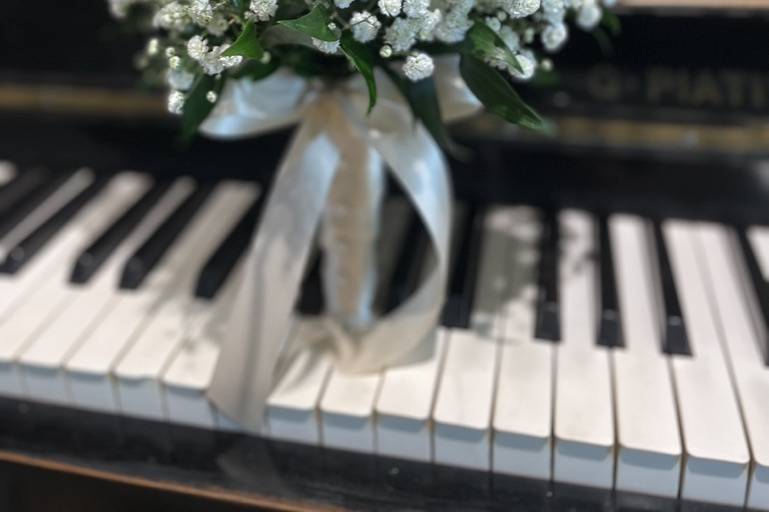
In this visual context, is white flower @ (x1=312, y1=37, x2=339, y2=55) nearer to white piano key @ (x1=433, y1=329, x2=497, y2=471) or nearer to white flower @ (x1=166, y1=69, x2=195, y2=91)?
white flower @ (x1=166, y1=69, x2=195, y2=91)

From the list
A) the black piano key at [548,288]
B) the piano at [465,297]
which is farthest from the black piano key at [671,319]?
the black piano key at [548,288]

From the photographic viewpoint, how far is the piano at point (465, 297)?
0.94 m

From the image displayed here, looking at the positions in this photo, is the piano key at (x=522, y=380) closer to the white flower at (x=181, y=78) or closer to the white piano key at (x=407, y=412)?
the white piano key at (x=407, y=412)

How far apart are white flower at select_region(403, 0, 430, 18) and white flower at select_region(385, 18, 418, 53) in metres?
0.02

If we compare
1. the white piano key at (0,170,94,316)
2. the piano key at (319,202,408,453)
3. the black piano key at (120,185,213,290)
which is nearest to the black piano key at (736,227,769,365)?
the piano key at (319,202,408,453)

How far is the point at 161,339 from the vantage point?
3.53 feet

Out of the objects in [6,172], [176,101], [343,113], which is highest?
[176,101]

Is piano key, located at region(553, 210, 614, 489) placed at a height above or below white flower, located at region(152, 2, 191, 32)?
below

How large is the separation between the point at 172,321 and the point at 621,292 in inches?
21.9

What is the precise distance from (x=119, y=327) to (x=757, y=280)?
78 centimetres

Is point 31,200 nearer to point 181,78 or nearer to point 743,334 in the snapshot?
point 181,78

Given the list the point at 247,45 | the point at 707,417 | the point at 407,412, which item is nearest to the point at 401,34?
the point at 247,45

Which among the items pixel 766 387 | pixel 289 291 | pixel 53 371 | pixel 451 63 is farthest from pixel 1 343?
pixel 766 387

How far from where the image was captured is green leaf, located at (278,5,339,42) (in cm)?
72
